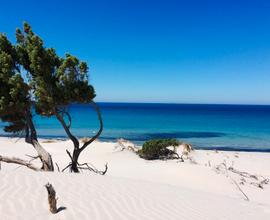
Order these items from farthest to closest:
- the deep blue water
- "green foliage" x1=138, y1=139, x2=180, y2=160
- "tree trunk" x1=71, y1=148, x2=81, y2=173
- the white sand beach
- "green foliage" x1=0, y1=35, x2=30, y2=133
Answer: the deep blue water
"green foliage" x1=138, y1=139, x2=180, y2=160
"tree trunk" x1=71, y1=148, x2=81, y2=173
"green foliage" x1=0, y1=35, x2=30, y2=133
the white sand beach

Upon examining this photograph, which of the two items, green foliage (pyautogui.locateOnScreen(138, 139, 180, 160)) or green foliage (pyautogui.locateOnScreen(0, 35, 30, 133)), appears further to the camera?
green foliage (pyautogui.locateOnScreen(138, 139, 180, 160))

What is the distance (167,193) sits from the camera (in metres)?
8.83

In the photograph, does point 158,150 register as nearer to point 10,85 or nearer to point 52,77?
point 52,77

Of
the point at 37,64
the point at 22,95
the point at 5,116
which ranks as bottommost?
the point at 5,116

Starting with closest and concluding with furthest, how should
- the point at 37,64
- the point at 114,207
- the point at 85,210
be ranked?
the point at 85,210, the point at 114,207, the point at 37,64

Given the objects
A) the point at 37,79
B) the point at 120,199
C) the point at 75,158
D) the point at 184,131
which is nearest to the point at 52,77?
the point at 37,79

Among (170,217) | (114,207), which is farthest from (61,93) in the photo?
(170,217)

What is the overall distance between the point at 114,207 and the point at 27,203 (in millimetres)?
1719

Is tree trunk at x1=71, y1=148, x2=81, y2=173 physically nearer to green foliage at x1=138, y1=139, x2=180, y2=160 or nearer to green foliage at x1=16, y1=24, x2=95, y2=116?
green foliage at x1=16, y1=24, x2=95, y2=116

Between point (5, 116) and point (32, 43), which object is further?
point (5, 116)

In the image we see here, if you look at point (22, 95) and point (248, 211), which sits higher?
point (22, 95)

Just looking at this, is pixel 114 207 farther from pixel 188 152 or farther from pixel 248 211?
pixel 188 152

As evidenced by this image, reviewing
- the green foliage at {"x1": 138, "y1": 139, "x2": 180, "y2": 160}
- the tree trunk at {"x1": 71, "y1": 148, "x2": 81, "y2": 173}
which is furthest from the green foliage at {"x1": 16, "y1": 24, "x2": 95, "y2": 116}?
the green foliage at {"x1": 138, "y1": 139, "x2": 180, "y2": 160}

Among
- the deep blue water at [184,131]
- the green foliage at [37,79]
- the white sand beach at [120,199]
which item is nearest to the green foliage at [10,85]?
the green foliage at [37,79]
